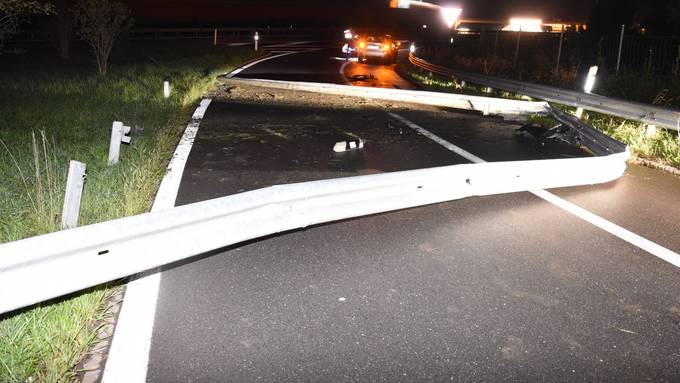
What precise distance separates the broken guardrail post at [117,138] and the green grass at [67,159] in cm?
17

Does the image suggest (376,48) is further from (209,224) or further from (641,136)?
(209,224)

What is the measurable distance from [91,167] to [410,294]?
4.81 metres

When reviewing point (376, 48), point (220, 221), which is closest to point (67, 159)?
point (220, 221)

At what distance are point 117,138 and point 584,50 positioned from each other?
1633cm

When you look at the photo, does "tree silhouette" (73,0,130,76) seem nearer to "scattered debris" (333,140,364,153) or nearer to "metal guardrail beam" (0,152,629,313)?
"scattered debris" (333,140,364,153)

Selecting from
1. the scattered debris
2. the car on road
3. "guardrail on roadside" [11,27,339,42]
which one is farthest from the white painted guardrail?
"guardrail on roadside" [11,27,339,42]

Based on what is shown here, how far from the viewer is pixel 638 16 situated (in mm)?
27594

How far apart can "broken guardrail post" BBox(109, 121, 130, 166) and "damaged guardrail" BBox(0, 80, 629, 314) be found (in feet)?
11.4

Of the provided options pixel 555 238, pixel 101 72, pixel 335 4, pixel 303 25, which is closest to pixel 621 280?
pixel 555 238

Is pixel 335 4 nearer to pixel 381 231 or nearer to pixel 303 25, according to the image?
pixel 303 25

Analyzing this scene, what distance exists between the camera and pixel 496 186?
20.0ft

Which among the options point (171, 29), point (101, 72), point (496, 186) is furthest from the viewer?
point (171, 29)

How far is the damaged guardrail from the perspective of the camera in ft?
8.76

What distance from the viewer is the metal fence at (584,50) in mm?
14945
